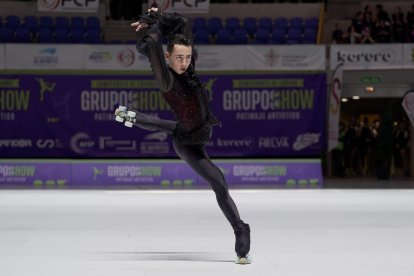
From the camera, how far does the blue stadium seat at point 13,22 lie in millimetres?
21672

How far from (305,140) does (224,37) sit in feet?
12.5

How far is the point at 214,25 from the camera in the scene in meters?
22.3

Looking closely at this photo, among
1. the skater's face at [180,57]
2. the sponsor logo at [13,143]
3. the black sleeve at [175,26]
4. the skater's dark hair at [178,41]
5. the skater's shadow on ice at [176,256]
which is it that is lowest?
the sponsor logo at [13,143]

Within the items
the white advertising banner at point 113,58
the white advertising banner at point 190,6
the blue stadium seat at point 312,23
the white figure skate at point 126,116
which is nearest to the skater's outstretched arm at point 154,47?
the white figure skate at point 126,116

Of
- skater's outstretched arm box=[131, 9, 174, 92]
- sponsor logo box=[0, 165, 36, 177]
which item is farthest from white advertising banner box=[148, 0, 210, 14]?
skater's outstretched arm box=[131, 9, 174, 92]

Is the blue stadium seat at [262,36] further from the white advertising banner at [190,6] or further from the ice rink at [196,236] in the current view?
the ice rink at [196,236]

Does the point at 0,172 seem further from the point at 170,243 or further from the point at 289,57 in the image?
the point at 170,243

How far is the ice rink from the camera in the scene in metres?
6.02

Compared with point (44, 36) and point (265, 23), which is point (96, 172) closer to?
point (44, 36)

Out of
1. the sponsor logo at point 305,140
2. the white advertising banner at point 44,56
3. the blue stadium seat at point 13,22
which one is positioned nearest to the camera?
the white advertising banner at point 44,56

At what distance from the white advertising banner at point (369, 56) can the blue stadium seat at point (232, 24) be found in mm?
3207

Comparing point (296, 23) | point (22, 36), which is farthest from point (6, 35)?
point (296, 23)

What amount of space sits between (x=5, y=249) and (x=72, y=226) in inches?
90.1

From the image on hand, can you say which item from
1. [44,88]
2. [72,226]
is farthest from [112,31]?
[72,226]
